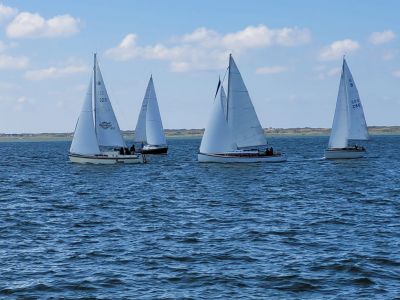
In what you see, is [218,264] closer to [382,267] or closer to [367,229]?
[382,267]

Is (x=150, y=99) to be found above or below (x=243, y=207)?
above

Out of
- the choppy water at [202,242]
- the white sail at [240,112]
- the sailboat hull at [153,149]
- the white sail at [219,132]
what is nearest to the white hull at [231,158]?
the white sail at [219,132]

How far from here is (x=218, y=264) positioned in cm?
2303

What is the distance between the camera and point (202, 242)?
88.7ft

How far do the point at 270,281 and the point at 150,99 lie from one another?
258 feet

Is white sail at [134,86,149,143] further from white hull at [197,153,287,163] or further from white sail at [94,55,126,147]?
white hull at [197,153,287,163]

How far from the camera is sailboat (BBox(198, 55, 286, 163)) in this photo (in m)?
67.2

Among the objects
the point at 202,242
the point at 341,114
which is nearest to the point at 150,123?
the point at 341,114

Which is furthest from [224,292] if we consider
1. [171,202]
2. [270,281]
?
[171,202]

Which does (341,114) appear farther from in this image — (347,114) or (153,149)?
(153,149)

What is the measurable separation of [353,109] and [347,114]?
3.47 ft

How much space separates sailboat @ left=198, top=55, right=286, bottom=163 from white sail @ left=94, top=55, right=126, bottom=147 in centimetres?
982

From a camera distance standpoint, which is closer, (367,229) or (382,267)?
(382,267)

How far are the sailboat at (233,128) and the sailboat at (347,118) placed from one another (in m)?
11.8
